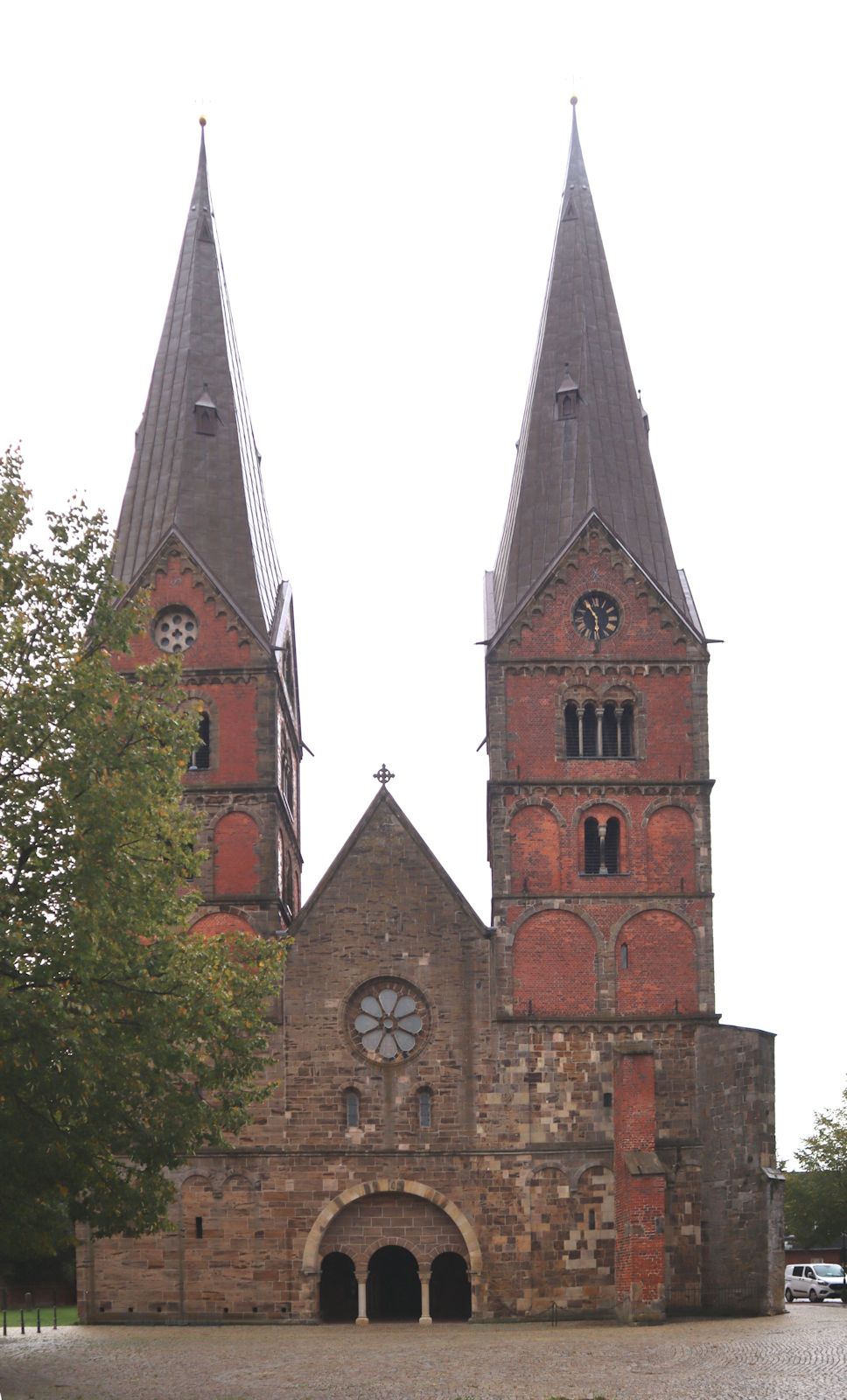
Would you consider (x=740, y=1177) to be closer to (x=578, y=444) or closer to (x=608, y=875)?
(x=608, y=875)

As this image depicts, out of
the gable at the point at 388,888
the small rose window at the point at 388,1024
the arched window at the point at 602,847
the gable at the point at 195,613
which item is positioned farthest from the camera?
the gable at the point at 195,613

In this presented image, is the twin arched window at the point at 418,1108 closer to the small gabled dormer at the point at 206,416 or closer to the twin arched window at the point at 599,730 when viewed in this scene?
the twin arched window at the point at 599,730

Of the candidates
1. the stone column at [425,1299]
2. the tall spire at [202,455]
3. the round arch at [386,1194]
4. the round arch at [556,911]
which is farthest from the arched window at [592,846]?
the stone column at [425,1299]

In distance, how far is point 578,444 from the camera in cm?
5259

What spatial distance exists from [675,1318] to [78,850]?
76.6 feet

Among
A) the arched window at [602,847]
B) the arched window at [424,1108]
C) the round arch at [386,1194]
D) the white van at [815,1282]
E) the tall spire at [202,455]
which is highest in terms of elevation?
the tall spire at [202,455]

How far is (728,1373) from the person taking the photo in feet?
102

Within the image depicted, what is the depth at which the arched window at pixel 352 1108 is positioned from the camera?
46438 millimetres

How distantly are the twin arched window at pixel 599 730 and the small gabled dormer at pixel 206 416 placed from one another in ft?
42.7

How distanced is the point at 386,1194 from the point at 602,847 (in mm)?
10031

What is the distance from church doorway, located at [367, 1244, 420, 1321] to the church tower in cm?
852

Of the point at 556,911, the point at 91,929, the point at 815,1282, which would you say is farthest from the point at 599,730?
the point at 91,929

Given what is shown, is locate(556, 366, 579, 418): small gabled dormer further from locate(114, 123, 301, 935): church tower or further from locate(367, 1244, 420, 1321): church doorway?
locate(367, 1244, 420, 1321): church doorway

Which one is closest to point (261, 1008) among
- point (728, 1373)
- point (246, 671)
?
point (728, 1373)
